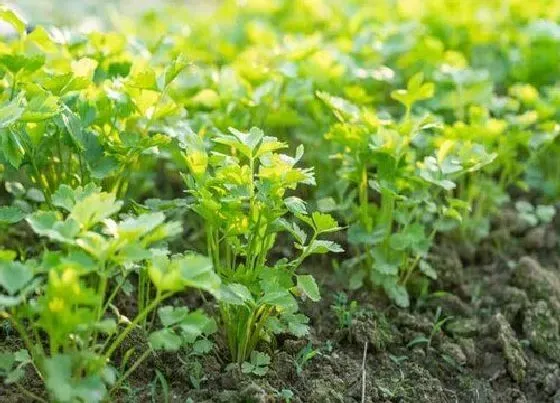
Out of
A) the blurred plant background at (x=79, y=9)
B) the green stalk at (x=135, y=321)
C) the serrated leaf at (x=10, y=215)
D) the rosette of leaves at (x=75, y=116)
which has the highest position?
the rosette of leaves at (x=75, y=116)

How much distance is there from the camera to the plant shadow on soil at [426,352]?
2.05 meters

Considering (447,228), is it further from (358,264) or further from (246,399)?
(246,399)

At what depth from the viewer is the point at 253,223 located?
202 cm

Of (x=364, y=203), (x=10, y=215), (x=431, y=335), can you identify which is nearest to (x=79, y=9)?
(x=364, y=203)

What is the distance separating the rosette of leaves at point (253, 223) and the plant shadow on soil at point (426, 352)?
11 centimetres

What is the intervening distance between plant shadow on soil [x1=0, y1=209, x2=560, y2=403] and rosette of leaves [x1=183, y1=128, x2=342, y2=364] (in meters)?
0.11

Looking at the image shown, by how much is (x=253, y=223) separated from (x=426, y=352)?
0.60 m

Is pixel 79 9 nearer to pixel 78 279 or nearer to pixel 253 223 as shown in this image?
pixel 253 223

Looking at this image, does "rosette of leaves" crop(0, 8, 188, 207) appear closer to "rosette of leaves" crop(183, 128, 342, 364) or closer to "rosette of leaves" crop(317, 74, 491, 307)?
"rosette of leaves" crop(183, 128, 342, 364)

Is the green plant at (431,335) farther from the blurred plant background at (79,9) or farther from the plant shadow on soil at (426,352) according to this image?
the blurred plant background at (79,9)


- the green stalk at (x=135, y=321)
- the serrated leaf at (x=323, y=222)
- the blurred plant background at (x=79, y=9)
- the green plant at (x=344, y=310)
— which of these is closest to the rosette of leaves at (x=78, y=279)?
the green stalk at (x=135, y=321)

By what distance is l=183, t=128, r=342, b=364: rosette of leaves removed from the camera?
196 cm

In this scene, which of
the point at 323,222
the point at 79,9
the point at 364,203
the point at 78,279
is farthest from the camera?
the point at 79,9

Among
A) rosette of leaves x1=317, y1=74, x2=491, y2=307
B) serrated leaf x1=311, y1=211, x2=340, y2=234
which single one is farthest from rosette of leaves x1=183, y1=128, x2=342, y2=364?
rosette of leaves x1=317, y1=74, x2=491, y2=307
